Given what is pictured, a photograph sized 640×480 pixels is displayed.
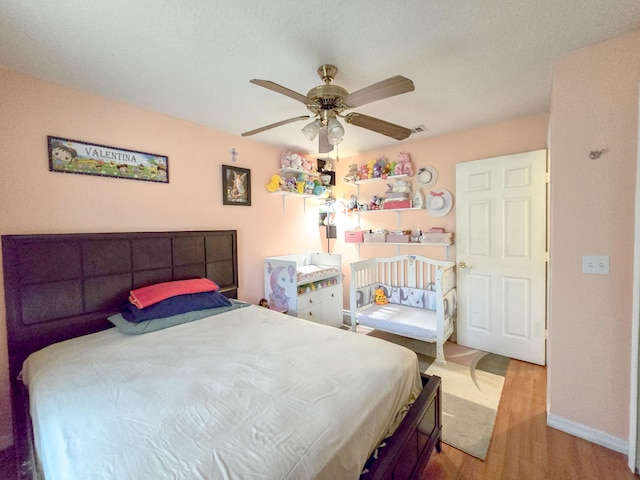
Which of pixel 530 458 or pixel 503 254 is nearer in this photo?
pixel 530 458

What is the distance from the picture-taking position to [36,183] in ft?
6.15

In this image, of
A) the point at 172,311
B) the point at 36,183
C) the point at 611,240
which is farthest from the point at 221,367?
the point at 611,240

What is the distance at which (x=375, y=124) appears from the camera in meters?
1.82

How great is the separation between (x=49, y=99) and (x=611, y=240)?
145 inches

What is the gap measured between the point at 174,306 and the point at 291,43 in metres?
1.98

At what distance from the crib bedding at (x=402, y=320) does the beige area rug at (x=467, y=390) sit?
305 millimetres

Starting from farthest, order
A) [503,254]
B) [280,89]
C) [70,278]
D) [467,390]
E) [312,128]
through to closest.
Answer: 1. [503,254]
2. [467,390]
3. [70,278]
4. [312,128]
5. [280,89]

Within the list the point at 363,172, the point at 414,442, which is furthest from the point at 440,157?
the point at 414,442

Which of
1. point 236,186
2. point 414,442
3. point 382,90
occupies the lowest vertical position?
point 414,442

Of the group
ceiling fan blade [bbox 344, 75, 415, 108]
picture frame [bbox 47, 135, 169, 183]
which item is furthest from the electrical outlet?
picture frame [bbox 47, 135, 169, 183]

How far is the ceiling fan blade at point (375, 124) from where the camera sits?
5.68 feet

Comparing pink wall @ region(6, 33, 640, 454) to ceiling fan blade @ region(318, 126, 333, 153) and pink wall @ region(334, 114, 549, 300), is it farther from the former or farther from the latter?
ceiling fan blade @ region(318, 126, 333, 153)

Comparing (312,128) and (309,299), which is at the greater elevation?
(312,128)

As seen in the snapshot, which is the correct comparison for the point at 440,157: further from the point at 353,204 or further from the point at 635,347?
the point at 635,347
